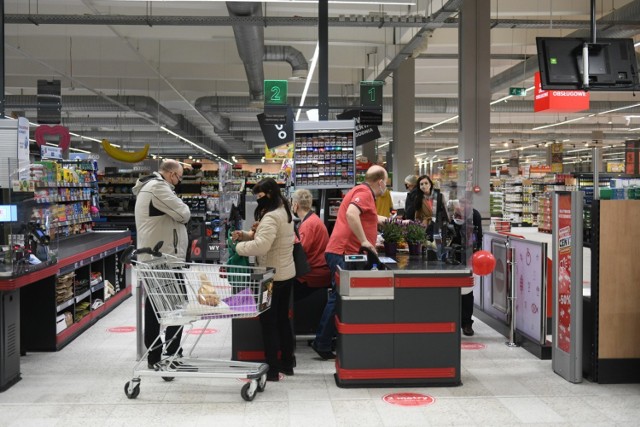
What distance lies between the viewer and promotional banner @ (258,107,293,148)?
950 cm

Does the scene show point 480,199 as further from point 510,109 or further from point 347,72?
point 510,109

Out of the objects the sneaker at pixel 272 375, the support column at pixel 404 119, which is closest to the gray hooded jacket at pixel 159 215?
the sneaker at pixel 272 375

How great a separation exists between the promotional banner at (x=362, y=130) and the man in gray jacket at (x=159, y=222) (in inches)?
180

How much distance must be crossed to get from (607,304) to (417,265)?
1.49 m

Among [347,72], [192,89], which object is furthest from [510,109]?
[192,89]

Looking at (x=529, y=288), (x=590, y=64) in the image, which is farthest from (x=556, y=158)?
(x=529, y=288)

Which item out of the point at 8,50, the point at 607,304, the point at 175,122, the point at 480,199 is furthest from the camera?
the point at 175,122

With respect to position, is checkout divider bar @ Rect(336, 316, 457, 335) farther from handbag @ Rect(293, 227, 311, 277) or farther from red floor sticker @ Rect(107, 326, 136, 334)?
red floor sticker @ Rect(107, 326, 136, 334)

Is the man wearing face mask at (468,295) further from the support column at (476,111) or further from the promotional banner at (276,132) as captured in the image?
the support column at (476,111)

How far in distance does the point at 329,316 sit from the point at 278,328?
52cm

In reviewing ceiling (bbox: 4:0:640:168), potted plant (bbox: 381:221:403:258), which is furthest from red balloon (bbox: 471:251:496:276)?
ceiling (bbox: 4:0:640:168)

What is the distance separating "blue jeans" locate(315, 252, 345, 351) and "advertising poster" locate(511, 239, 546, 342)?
6.14 ft

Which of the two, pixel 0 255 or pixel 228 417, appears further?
pixel 0 255

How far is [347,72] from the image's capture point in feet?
64.5
